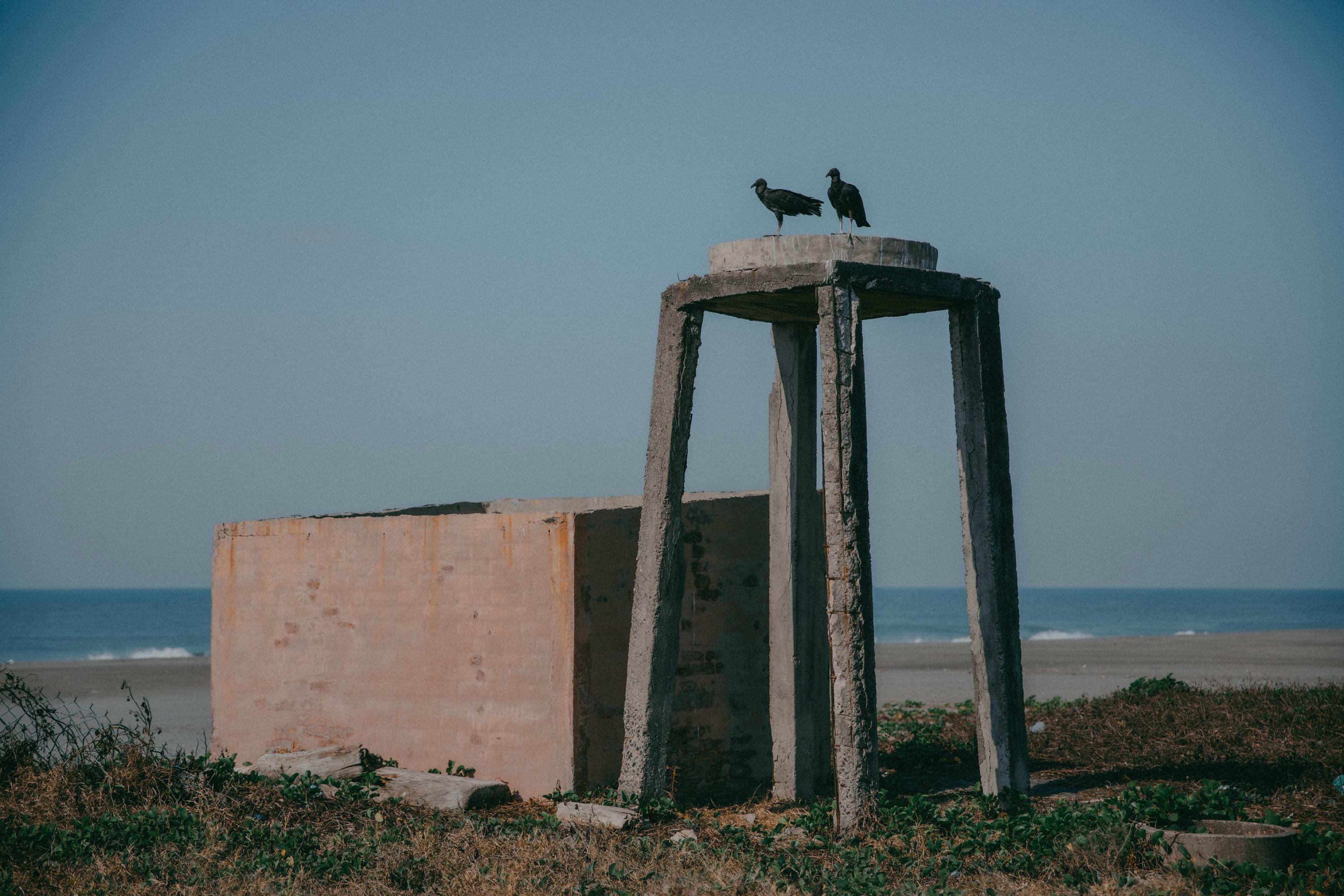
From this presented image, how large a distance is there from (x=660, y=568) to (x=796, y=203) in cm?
296

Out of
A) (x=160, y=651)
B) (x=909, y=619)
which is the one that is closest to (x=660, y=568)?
(x=160, y=651)

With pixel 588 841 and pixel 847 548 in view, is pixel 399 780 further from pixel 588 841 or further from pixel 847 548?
pixel 847 548

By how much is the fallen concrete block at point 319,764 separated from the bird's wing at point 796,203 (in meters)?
5.50

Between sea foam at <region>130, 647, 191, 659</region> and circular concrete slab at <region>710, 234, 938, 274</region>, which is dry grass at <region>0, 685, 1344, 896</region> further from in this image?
sea foam at <region>130, 647, 191, 659</region>

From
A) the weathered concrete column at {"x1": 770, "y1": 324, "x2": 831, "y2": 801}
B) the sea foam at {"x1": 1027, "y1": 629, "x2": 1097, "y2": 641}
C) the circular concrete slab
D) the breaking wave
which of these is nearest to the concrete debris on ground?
the weathered concrete column at {"x1": 770, "y1": 324, "x2": 831, "y2": 801}

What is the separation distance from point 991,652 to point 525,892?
4.15m

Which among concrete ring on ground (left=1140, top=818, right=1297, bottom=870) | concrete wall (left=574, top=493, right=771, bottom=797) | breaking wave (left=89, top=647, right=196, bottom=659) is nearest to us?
concrete ring on ground (left=1140, top=818, right=1297, bottom=870)

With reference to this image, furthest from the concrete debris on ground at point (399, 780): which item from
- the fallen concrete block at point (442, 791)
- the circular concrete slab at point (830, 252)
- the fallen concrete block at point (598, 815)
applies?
the circular concrete slab at point (830, 252)

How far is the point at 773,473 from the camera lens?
33.6 feet

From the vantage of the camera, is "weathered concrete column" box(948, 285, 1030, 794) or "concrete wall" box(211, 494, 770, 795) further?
"concrete wall" box(211, 494, 770, 795)

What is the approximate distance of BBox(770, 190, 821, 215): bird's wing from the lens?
934cm

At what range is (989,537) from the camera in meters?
9.20

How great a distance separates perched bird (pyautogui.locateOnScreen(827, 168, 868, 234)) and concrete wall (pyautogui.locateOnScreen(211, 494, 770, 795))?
8.83 ft

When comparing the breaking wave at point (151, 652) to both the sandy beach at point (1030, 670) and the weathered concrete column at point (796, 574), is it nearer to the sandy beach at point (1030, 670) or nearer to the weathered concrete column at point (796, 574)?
the sandy beach at point (1030, 670)
